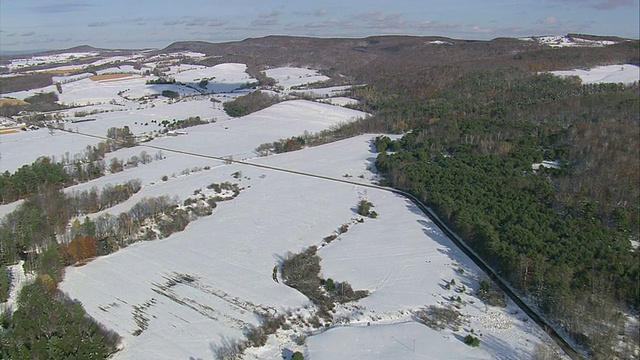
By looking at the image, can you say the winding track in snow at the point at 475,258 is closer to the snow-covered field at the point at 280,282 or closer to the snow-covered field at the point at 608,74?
the snow-covered field at the point at 280,282

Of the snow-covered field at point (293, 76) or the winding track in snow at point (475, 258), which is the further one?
the snow-covered field at point (293, 76)

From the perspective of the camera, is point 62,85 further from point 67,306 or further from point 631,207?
point 631,207

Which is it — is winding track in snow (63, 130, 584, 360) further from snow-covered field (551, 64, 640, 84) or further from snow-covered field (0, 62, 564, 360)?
snow-covered field (551, 64, 640, 84)

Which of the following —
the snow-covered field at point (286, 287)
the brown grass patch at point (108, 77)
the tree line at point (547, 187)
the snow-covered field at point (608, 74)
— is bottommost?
the snow-covered field at point (286, 287)

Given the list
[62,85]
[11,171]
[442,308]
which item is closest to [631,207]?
[442,308]

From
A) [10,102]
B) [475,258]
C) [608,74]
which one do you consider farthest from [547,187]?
[10,102]

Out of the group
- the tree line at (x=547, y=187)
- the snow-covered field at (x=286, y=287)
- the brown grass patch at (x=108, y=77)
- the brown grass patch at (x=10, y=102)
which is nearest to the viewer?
the snow-covered field at (x=286, y=287)

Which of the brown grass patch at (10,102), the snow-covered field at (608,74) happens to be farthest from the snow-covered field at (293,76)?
the snow-covered field at (608,74)
